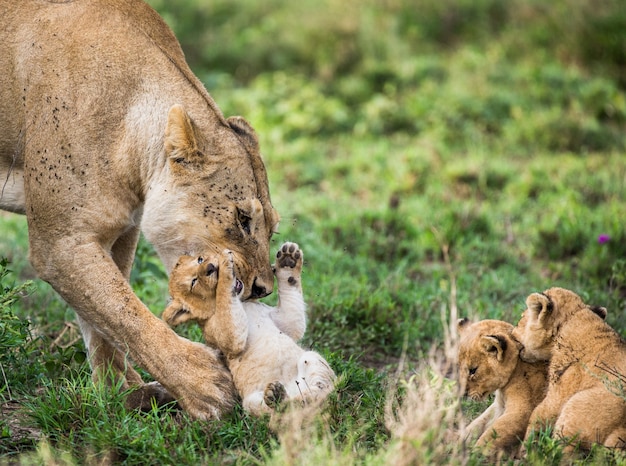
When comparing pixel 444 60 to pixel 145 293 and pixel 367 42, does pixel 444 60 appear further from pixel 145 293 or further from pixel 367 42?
pixel 145 293

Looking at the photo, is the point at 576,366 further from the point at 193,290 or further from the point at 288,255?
the point at 193,290

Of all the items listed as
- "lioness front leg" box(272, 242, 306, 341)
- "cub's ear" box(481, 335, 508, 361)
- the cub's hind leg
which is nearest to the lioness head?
"lioness front leg" box(272, 242, 306, 341)

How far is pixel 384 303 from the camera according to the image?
242 inches

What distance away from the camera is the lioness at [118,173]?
14.5 feet

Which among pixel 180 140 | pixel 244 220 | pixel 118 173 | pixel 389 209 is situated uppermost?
pixel 180 140

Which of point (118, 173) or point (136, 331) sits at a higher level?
point (118, 173)

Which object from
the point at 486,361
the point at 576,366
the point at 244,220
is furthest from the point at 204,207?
the point at 576,366

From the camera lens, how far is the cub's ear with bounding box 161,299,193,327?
174 inches

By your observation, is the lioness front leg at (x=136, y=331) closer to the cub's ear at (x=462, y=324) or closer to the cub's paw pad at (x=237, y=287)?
the cub's paw pad at (x=237, y=287)

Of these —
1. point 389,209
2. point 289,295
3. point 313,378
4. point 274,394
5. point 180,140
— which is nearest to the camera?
point 274,394

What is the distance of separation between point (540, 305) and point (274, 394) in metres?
1.32

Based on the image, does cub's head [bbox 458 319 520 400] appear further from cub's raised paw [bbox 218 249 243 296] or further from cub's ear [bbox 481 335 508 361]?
cub's raised paw [bbox 218 249 243 296]

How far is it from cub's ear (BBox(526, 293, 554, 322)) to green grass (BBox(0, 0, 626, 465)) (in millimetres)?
572

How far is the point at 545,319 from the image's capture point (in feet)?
14.1
